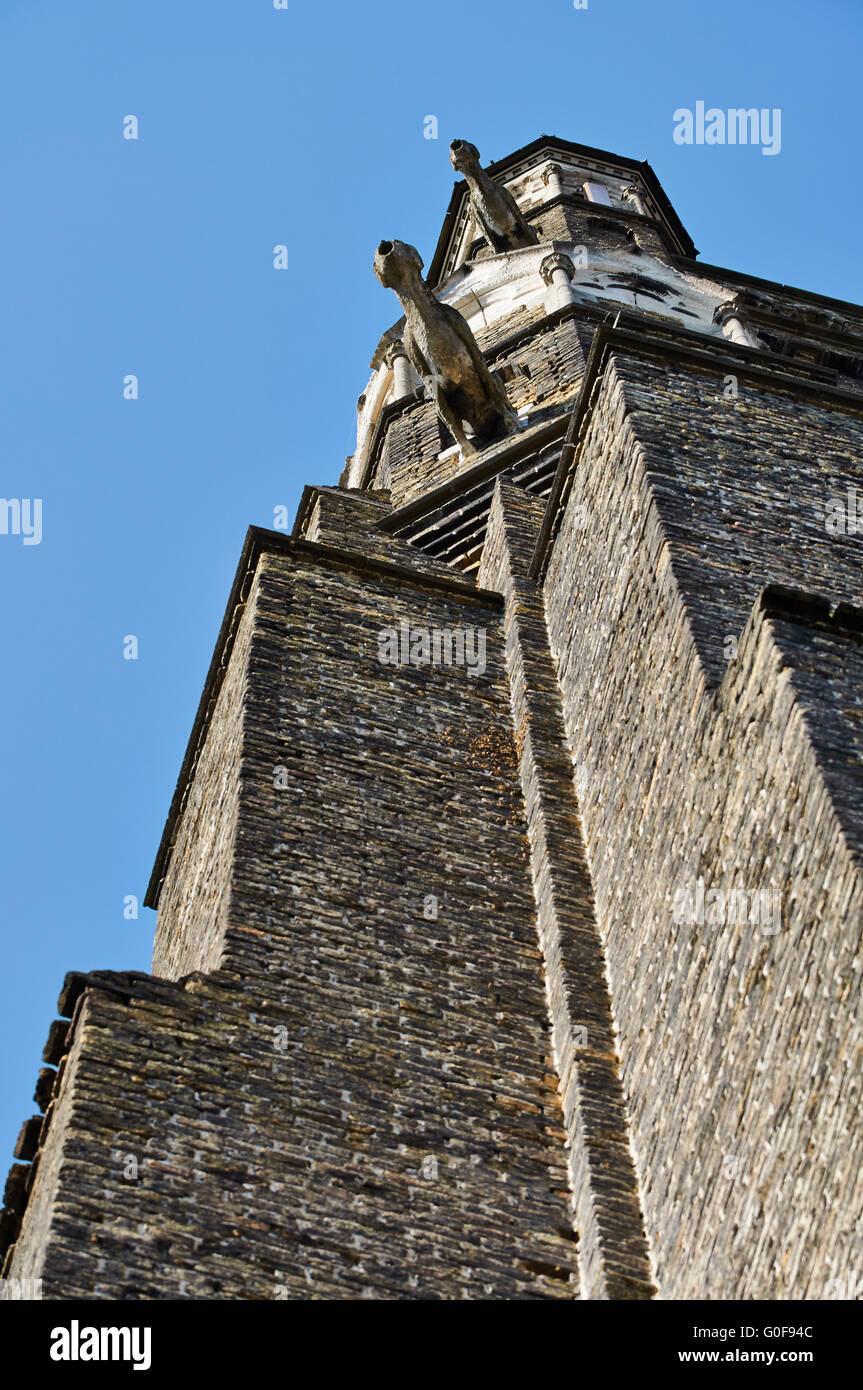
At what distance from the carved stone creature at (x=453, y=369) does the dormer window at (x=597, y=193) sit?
1079 cm

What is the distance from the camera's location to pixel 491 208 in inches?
1031

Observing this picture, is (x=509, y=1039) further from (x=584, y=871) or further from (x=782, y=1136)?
(x=782, y=1136)

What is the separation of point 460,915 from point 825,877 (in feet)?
12.9

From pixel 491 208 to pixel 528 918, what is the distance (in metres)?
16.0

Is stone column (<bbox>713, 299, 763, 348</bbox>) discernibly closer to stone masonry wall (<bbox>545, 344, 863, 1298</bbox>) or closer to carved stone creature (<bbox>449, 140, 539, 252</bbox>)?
carved stone creature (<bbox>449, 140, 539, 252</bbox>)

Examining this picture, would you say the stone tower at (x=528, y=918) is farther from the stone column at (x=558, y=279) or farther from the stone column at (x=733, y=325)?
the stone column at (x=733, y=325)

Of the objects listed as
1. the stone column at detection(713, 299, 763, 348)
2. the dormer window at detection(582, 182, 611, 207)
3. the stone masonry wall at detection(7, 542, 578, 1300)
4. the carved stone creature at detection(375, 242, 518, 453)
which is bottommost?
the stone masonry wall at detection(7, 542, 578, 1300)

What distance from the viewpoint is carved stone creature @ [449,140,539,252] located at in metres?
25.9

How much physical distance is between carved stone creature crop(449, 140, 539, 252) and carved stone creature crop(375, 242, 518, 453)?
7.29 metres

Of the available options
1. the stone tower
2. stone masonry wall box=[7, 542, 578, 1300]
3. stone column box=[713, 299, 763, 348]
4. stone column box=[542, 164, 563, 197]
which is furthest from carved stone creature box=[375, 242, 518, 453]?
stone column box=[542, 164, 563, 197]

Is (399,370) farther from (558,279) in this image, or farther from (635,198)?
(635,198)

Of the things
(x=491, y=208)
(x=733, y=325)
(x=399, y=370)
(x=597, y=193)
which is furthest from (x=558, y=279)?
(x=597, y=193)
